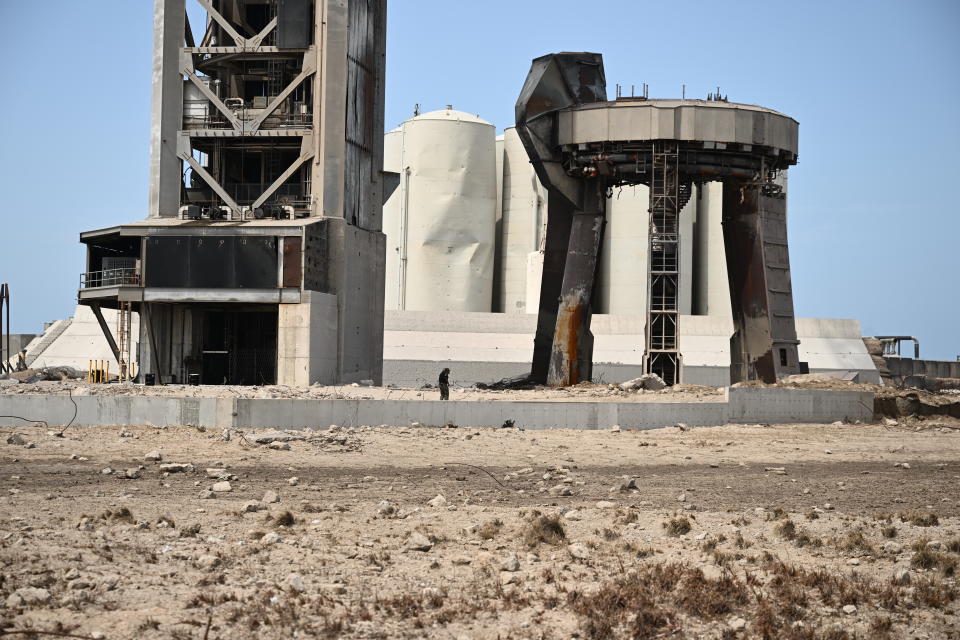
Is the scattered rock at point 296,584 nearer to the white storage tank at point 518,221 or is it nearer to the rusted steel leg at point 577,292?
the rusted steel leg at point 577,292

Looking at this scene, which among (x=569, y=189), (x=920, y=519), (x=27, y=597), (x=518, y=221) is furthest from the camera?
(x=518, y=221)

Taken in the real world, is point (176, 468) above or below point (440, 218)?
below

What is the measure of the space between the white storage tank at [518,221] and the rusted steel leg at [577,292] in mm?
27299

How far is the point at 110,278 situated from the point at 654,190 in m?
20.0

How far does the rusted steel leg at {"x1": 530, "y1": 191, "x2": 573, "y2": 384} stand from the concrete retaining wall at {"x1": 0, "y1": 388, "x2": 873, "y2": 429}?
1068 centimetres

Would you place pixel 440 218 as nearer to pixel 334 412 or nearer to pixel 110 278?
pixel 110 278

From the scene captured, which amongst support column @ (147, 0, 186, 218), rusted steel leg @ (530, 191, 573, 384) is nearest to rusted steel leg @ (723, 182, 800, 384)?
rusted steel leg @ (530, 191, 573, 384)

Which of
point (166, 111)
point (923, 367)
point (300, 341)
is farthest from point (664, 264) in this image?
point (923, 367)

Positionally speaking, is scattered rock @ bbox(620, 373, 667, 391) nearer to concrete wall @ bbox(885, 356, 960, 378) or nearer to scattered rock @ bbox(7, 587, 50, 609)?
scattered rock @ bbox(7, 587, 50, 609)

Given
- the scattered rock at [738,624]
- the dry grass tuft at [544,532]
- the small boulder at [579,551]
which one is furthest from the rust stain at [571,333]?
the scattered rock at [738,624]

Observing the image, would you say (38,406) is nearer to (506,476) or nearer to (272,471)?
Result: (272,471)

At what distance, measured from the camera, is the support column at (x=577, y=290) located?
4159 centimetres

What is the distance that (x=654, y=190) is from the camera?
131 feet

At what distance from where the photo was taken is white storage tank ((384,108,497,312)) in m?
67.2
